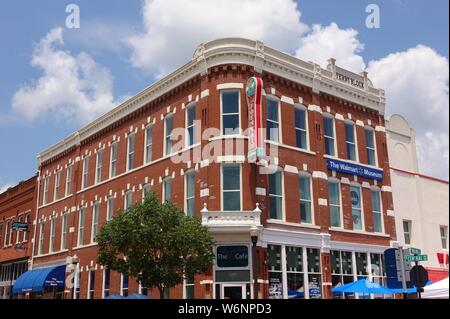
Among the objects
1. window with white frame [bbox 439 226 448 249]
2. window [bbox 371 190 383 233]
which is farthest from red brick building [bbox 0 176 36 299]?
window with white frame [bbox 439 226 448 249]

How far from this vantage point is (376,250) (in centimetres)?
2927

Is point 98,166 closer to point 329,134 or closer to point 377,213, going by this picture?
point 329,134

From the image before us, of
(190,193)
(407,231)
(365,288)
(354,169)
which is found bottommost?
(365,288)

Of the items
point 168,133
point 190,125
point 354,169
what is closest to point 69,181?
point 168,133

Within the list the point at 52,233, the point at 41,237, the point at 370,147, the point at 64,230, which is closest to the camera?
the point at 370,147

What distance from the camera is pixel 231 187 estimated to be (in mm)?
23875

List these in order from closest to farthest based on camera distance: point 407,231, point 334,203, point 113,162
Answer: point 334,203 → point 407,231 → point 113,162

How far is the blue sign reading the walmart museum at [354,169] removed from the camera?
93.4 ft

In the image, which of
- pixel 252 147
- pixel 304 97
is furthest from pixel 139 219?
pixel 304 97

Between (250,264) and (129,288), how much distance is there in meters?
9.18

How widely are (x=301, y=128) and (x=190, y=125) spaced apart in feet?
20.9

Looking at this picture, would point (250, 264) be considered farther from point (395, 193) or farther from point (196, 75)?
point (395, 193)
